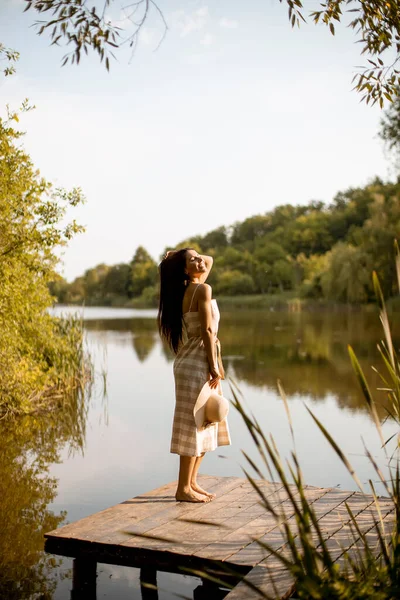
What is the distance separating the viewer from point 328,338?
19.4m

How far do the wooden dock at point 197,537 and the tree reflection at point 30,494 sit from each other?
13.5 inches

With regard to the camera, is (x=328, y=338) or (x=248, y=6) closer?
(x=248, y=6)

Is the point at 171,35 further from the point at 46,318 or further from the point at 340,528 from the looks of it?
the point at 46,318

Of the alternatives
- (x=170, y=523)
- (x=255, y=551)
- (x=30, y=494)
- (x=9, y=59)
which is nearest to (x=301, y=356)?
(x=9, y=59)

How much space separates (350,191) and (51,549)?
82592 mm

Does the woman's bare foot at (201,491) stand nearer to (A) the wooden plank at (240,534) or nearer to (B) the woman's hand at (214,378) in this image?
(A) the wooden plank at (240,534)

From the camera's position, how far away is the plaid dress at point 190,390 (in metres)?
4.10

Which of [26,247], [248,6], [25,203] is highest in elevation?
[248,6]

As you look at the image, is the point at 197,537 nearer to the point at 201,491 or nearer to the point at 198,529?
the point at 198,529

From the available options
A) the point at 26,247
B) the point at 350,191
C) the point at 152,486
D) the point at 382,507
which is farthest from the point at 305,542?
the point at 350,191

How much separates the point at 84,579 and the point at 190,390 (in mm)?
1200

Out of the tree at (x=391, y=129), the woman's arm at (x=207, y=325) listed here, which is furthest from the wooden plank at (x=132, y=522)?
the tree at (x=391, y=129)

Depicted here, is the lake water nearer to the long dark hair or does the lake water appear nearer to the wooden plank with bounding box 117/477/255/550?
the wooden plank with bounding box 117/477/255/550

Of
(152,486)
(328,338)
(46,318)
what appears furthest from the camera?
(328,338)
